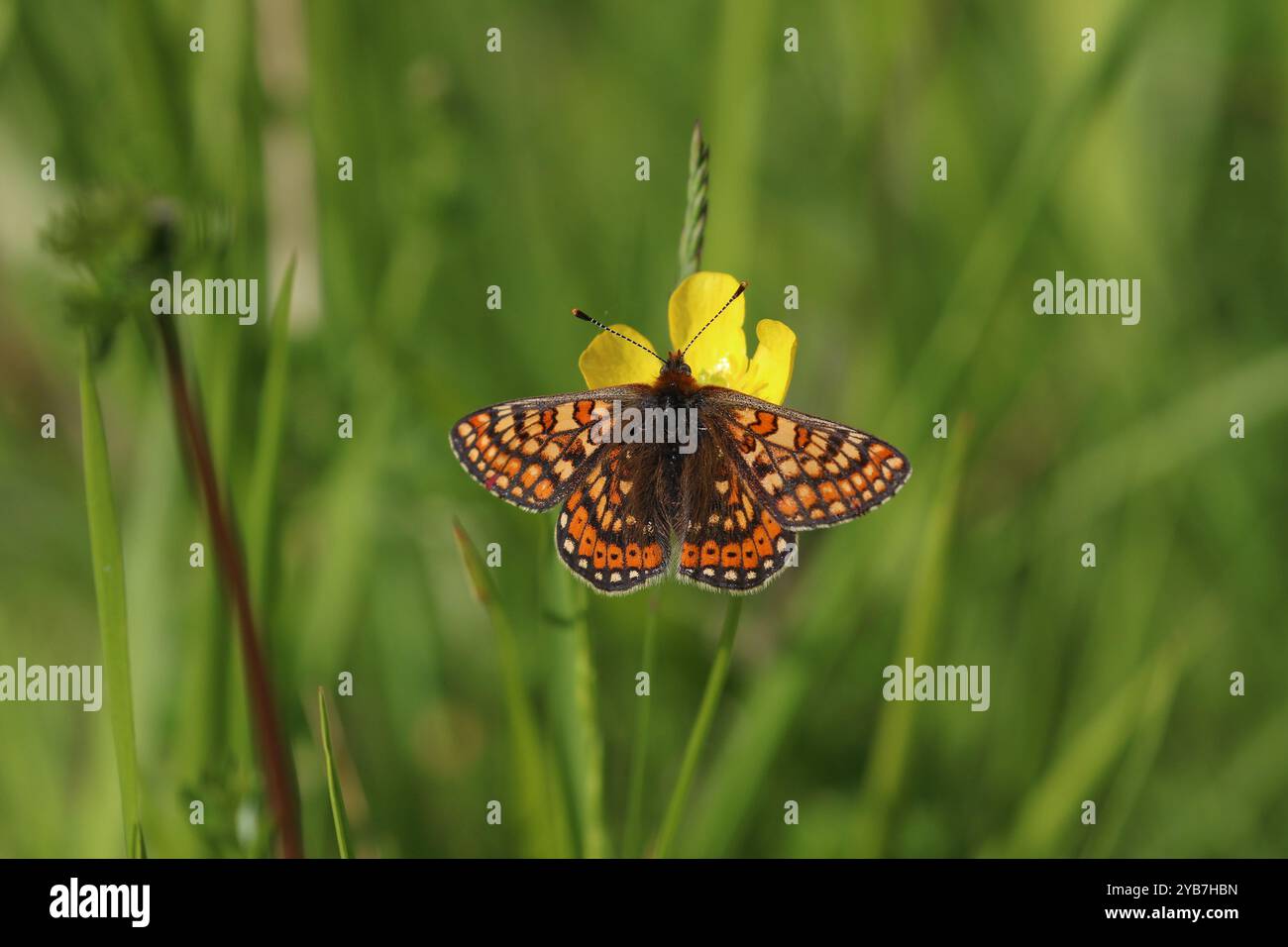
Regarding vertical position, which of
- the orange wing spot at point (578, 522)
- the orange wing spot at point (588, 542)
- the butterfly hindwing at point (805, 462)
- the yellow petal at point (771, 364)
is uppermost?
the yellow petal at point (771, 364)

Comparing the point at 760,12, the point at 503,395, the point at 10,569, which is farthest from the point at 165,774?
the point at 760,12

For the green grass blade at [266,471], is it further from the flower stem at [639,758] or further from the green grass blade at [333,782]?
the flower stem at [639,758]

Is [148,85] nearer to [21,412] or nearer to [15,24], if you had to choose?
[15,24]

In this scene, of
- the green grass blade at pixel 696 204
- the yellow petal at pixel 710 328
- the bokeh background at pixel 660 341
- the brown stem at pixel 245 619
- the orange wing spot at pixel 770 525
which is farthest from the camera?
the bokeh background at pixel 660 341

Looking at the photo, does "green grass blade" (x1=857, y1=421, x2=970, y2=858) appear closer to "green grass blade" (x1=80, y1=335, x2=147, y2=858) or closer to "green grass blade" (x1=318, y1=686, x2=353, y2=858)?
"green grass blade" (x1=318, y1=686, x2=353, y2=858)

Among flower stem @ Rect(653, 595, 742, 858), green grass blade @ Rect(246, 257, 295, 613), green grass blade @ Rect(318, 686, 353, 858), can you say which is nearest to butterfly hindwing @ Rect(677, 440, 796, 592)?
flower stem @ Rect(653, 595, 742, 858)

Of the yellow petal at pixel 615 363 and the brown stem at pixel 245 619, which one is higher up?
the yellow petal at pixel 615 363

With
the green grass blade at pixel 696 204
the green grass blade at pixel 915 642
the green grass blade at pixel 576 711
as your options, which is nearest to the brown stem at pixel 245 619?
the green grass blade at pixel 576 711
